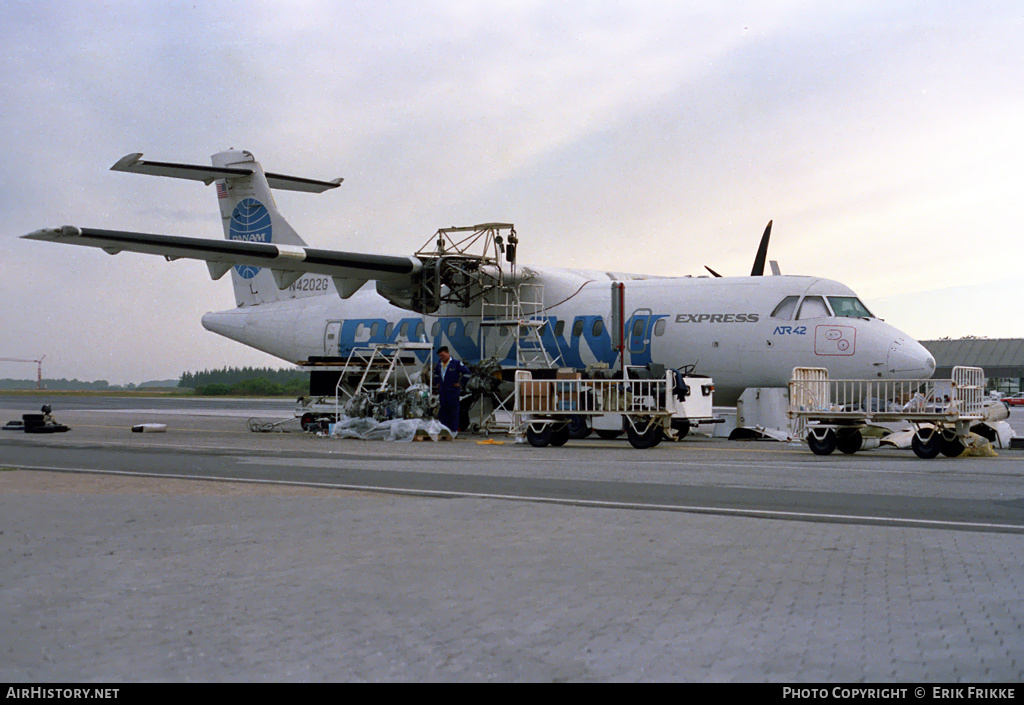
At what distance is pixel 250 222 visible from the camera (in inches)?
1001

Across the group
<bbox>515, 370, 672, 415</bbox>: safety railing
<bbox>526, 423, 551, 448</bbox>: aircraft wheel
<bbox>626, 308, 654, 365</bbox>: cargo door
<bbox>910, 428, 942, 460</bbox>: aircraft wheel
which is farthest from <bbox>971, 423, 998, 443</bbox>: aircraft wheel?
<bbox>526, 423, 551, 448</bbox>: aircraft wheel

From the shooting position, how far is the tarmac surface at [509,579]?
357cm

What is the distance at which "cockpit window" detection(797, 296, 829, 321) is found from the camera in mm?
17531

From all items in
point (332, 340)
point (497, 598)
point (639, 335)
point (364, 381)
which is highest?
point (332, 340)

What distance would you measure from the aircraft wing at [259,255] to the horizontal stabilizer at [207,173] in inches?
153

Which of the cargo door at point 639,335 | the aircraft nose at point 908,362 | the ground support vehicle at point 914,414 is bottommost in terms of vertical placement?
the ground support vehicle at point 914,414

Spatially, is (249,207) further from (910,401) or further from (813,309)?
(910,401)

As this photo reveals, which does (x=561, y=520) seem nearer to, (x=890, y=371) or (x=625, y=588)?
(x=625, y=588)

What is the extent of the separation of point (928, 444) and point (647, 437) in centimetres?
439

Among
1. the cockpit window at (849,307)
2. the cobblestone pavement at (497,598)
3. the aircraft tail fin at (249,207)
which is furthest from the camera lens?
the aircraft tail fin at (249,207)

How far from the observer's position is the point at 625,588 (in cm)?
473

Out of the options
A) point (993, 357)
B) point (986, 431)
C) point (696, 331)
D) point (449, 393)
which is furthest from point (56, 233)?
point (993, 357)

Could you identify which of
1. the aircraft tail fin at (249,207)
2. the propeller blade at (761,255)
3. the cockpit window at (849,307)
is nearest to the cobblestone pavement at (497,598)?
the cockpit window at (849,307)

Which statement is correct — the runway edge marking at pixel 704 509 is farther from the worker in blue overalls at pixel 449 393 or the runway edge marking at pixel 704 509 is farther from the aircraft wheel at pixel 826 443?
the worker in blue overalls at pixel 449 393
